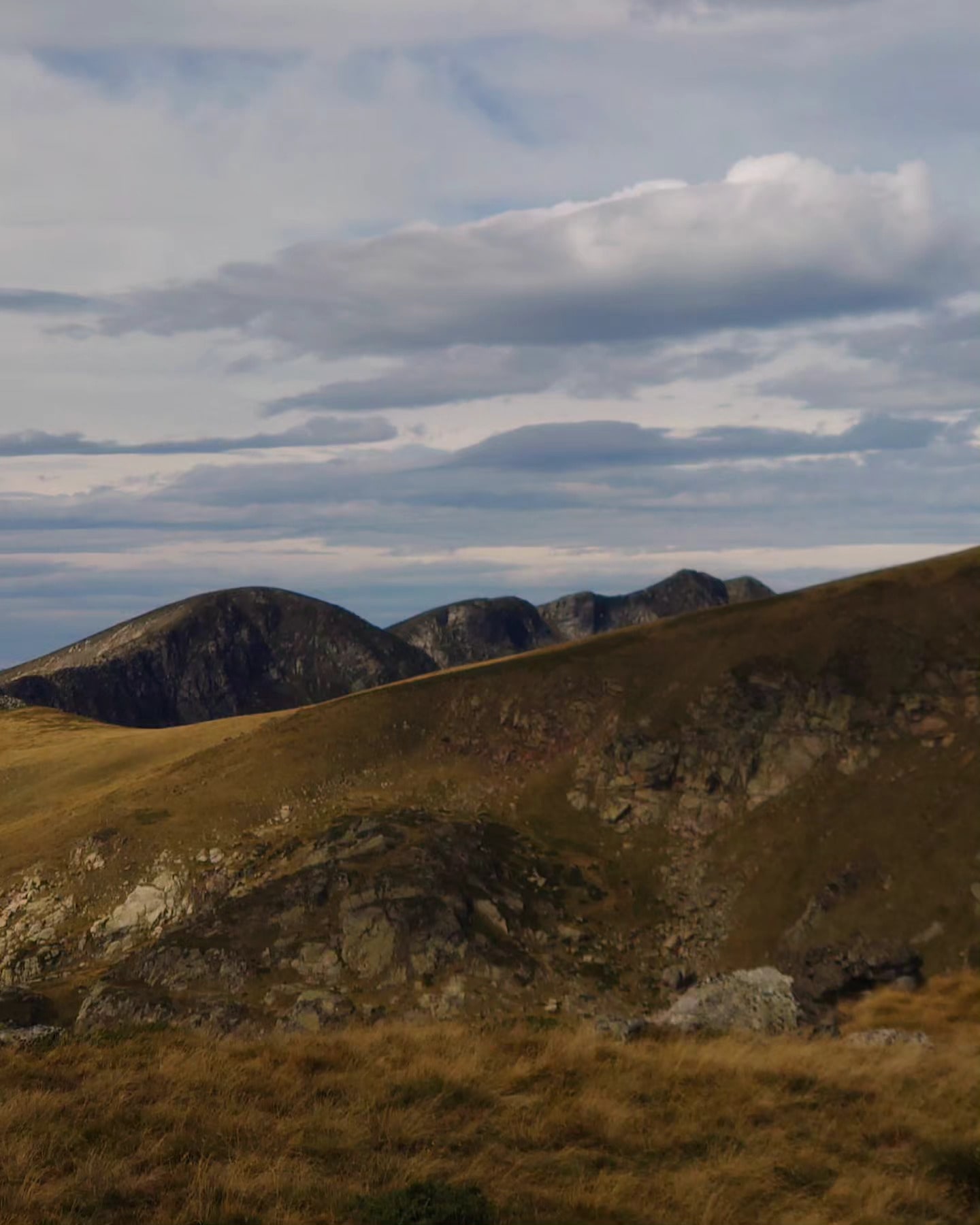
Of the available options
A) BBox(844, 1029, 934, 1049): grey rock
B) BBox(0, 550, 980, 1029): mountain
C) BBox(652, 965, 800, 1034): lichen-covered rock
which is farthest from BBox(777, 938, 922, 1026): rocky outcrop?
BBox(844, 1029, 934, 1049): grey rock

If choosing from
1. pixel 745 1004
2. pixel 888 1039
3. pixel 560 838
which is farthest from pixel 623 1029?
pixel 560 838

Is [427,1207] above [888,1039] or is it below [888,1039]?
above

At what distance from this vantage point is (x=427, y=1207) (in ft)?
40.3

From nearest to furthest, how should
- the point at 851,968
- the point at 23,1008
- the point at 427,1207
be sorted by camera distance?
the point at 427,1207 → the point at 23,1008 → the point at 851,968

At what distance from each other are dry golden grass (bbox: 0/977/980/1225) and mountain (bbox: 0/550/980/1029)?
1734cm

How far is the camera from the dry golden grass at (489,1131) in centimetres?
1251

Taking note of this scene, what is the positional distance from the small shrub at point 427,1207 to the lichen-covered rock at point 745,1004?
15.1m

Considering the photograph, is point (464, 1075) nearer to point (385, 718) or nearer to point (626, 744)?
point (626, 744)

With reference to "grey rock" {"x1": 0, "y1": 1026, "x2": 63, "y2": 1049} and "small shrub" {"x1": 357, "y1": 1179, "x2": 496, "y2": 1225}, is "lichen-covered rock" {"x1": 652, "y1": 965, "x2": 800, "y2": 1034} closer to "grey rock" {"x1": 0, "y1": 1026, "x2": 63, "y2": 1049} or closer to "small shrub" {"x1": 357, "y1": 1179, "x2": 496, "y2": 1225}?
"small shrub" {"x1": 357, "y1": 1179, "x2": 496, "y2": 1225}

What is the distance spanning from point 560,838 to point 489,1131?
1860 inches

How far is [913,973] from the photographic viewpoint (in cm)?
4653

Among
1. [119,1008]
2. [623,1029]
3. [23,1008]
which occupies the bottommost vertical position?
[119,1008]

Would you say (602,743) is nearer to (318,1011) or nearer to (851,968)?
(851,968)

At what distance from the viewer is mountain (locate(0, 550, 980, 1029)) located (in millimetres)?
48188
